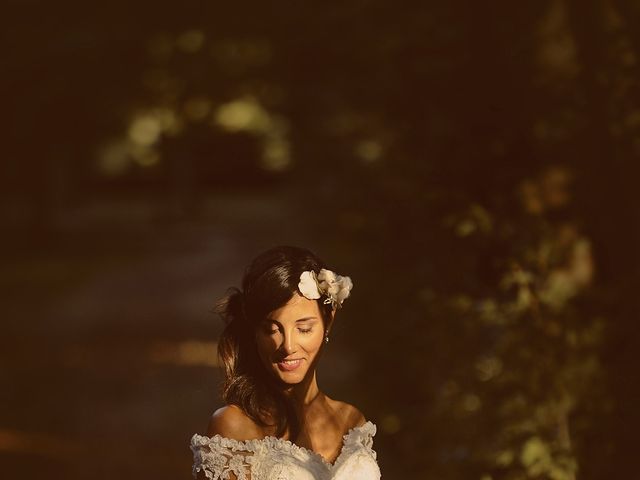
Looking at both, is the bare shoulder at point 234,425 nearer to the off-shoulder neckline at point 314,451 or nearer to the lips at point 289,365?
the off-shoulder neckline at point 314,451

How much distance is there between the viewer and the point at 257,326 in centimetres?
307

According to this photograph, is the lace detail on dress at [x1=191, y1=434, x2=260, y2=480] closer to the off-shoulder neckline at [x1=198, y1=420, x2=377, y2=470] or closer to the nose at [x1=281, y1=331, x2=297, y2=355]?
the off-shoulder neckline at [x1=198, y1=420, x2=377, y2=470]

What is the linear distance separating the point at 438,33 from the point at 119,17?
12011mm

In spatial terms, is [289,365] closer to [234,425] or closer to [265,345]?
[265,345]

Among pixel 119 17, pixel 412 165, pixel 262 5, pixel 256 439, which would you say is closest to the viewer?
pixel 256 439

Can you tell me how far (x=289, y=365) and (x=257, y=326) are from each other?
0.15 m

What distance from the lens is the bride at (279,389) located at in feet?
9.66

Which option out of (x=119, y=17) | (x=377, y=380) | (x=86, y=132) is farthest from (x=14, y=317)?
(x=377, y=380)

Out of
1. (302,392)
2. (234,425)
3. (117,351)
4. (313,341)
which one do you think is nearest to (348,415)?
(302,392)

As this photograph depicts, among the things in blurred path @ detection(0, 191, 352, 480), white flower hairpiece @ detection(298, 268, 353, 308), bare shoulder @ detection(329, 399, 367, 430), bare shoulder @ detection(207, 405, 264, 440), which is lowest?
bare shoulder @ detection(207, 405, 264, 440)

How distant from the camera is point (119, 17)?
16.9 m

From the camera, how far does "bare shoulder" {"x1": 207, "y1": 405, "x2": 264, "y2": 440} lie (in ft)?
9.75

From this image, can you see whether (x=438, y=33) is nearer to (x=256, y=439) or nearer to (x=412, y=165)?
(x=412, y=165)

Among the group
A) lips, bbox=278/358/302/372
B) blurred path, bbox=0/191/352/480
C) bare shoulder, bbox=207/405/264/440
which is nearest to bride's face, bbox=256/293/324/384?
lips, bbox=278/358/302/372
